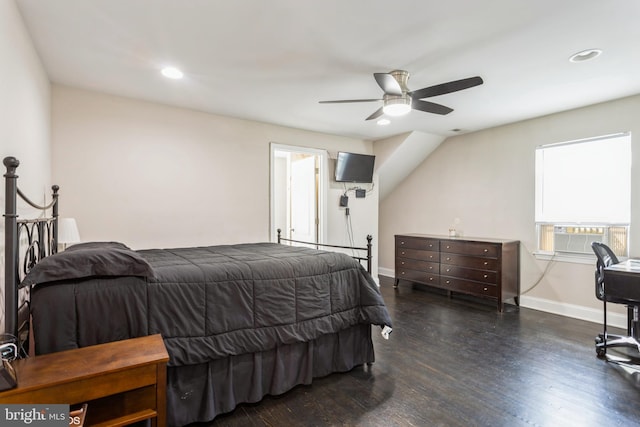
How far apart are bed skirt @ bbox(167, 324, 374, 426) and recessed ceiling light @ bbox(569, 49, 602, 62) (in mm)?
2695

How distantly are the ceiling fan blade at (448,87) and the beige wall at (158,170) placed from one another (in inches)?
95.2

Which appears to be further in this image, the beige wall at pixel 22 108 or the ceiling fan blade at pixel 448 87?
the ceiling fan blade at pixel 448 87

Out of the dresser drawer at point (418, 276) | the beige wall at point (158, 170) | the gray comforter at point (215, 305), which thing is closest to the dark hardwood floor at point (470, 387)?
the gray comforter at point (215, 305)

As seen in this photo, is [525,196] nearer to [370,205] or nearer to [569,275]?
[569,275]

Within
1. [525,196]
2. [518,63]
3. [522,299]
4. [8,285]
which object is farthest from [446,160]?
[8,285]

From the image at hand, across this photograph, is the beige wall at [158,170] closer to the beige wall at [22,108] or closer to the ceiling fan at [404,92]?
the beige wall at [22,108]

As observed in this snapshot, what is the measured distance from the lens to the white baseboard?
3.58 metres

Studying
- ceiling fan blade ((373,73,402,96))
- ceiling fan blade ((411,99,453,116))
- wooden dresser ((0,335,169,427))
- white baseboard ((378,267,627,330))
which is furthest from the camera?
white baseboard ((378,267,627,330))

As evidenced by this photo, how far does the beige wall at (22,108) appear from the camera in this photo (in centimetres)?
169

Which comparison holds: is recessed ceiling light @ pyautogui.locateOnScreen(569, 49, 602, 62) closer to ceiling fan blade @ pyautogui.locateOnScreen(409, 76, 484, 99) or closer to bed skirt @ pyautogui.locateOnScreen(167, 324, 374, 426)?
ceiling fan blade @ pyautogui.locateOnScreen(409, 76, 484, 99)

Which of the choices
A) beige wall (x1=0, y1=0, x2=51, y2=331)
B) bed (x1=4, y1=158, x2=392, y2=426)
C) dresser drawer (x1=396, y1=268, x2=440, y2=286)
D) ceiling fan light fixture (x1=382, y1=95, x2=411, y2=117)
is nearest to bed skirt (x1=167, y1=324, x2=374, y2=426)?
bed (x1=4, y1=158, x2=392, y2=426)

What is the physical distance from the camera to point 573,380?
7.99ft

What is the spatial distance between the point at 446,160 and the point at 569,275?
2359 mm

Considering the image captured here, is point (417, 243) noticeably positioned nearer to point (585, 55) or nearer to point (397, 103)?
point (397, 103)
